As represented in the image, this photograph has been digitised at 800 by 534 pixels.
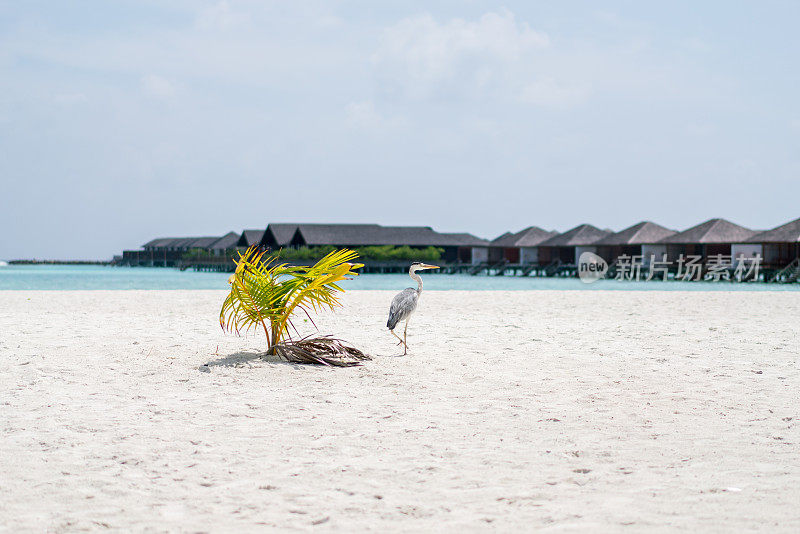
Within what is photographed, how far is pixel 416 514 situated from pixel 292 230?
227 feet

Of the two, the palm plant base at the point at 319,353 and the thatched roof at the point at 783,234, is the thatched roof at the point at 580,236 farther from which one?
the palm plant base at the point at 319,353

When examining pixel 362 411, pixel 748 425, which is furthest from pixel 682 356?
pixel 362 411

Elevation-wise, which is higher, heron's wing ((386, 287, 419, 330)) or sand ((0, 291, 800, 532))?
heron's wing ((386, 287, 419, 330))

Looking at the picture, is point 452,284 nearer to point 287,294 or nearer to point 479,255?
point 479,255

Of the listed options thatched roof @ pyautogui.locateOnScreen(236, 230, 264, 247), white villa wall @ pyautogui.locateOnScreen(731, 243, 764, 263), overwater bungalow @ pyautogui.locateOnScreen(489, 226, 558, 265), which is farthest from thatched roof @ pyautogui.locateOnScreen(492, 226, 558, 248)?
thatched roof @ pyautogui.locateOnScreen(236, 230, 264, 247)

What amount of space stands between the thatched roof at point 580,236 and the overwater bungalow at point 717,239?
7167 millimetres

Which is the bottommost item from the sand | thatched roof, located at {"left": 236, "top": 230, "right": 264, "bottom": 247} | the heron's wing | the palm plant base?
the sand

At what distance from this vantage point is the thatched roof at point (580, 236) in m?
51.9

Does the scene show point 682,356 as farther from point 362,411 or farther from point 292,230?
point 292,230

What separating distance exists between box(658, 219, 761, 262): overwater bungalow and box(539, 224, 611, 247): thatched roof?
7167 millimetres

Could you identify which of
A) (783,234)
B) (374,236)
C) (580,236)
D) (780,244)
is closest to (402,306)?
(783,234)

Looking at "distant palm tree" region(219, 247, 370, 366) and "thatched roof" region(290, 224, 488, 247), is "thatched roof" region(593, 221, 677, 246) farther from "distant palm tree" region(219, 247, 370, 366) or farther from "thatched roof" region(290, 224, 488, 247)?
"distant palm tree" region(219, 247, 370, 366)

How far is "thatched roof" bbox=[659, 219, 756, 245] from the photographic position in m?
41.8

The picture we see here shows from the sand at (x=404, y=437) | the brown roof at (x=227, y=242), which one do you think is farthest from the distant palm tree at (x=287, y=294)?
the brown roof at (x=227, y=242)
